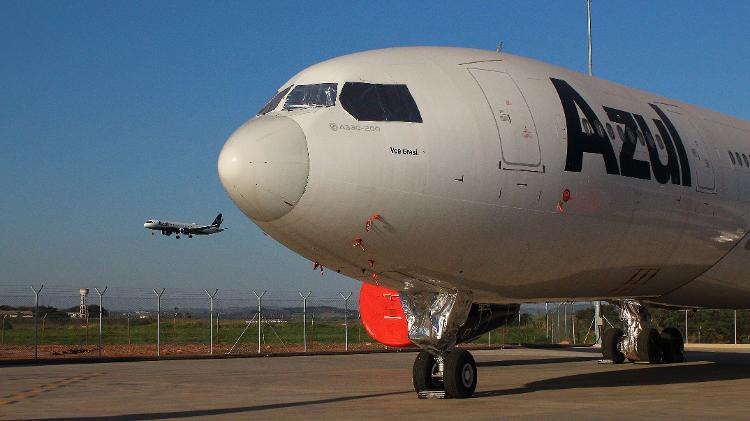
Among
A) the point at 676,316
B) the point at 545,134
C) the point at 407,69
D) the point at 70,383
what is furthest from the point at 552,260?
the point at 676,316

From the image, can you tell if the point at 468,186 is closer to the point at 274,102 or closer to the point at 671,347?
the point at 274,102

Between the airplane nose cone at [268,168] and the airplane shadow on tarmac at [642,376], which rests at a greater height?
the airplane nose cone at [268,168]

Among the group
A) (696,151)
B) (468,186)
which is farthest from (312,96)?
(696,151)

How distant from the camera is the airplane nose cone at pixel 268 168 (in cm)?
1427

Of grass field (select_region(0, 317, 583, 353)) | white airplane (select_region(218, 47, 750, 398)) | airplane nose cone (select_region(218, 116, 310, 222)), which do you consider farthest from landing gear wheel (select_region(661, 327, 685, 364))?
grass field (select_region(0, 317, 583, 353))

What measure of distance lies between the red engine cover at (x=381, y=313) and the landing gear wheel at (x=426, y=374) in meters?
6.62

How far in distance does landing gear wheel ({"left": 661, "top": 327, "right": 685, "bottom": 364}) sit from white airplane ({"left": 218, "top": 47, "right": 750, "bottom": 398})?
7.62 m

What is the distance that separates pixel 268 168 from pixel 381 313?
34.4 feet

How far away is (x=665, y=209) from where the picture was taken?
18.4 meters

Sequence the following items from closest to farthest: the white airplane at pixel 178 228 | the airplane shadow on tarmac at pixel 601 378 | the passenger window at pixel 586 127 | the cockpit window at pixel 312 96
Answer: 1. the cockpit window at pixel 312 96
2. the airplane shadow on tarmac at pixel 601 378
3. the passenger window at pixel 586 127
4. the white airplane at pixel 178 228

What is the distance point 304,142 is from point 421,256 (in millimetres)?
2579

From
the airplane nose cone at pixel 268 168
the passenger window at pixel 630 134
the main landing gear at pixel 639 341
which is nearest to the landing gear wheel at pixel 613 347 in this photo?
the main landing gear at pixel 639 341

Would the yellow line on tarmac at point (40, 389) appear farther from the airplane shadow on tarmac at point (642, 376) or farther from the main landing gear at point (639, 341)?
the main landing gear at point (639, 341)

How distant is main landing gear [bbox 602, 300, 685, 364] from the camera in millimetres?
26422
